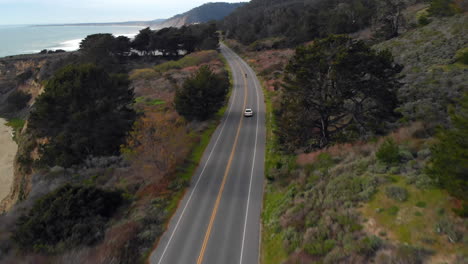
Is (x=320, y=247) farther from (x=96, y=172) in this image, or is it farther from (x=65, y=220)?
(x=96, y=172)

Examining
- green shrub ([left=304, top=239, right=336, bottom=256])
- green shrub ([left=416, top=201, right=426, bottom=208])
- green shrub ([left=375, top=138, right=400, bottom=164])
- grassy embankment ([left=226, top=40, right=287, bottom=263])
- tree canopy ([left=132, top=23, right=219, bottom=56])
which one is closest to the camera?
green shrub ([left=416, top=201, right=426, bottom=208])

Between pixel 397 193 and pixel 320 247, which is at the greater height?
pixel 397 193

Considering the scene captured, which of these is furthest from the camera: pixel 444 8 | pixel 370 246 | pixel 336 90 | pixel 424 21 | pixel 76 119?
pixel 424 21

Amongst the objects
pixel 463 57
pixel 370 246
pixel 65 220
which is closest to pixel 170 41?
pixel 463 57

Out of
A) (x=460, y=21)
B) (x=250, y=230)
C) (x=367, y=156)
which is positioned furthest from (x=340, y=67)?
(x=460, y=21)

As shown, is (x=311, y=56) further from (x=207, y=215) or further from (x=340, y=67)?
(x=207, y=215)

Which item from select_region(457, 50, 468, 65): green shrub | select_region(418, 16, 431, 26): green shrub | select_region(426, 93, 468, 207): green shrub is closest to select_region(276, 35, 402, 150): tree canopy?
select_region(457, 50, 468, 65): green shrub

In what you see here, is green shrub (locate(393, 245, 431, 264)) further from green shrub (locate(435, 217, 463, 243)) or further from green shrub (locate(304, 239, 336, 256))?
green shrub (locate(304, 239, 336, 256))
